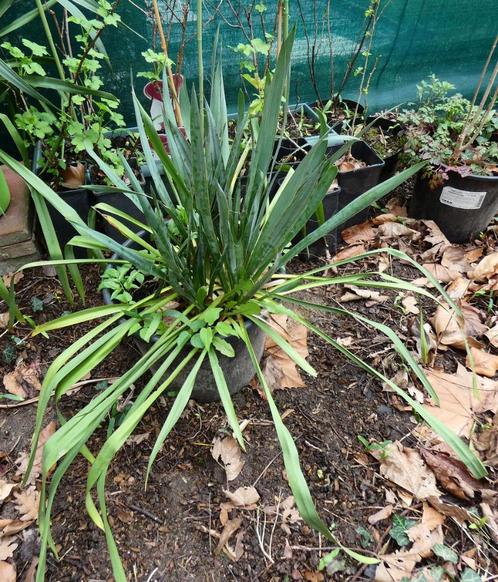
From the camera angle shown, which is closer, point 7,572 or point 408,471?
point 7,572

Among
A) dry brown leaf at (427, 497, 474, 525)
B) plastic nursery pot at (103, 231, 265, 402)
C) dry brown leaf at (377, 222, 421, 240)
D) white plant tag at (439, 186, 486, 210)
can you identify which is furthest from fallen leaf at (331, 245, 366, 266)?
dry brown leaf at (427, 497, 474, 525)

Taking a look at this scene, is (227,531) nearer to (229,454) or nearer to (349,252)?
(229,454)

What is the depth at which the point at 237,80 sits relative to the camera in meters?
1.98

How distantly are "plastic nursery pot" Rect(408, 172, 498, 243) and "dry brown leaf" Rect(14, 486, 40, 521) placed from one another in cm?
162

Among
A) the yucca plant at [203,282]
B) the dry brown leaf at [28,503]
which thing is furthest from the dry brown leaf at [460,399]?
the dry brown leaf at [28,503]

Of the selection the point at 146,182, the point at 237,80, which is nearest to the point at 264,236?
the point at 146,182

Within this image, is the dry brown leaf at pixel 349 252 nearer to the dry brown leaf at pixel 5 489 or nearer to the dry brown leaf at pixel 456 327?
the dry brown leaf at pixel 456 327

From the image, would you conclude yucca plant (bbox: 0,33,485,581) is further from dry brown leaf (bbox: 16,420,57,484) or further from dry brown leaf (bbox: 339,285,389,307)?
dry brown leaf (bbox: 339,285,389,307)

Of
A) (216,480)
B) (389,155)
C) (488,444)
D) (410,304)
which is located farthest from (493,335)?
(216,480)

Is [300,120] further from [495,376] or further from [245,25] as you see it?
[495,376]

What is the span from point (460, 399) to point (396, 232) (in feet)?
2.48

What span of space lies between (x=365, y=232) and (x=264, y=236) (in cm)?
89

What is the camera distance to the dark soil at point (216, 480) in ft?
3.06

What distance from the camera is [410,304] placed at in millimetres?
1483
